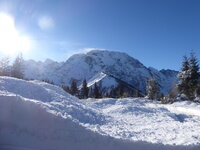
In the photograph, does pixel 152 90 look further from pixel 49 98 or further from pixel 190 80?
pixel 49 98

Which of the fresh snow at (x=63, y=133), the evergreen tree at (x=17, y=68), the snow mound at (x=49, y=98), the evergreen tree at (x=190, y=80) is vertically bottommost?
the fresh snow at (x=63, y=133)

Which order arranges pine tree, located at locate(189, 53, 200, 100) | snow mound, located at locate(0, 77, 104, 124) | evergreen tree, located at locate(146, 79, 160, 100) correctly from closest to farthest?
snow mound, located at locate(0, 77, 104, 124), pine tree, located at locate(189, 53, 200, 100), evergreen tree, located at locate(146, 79, 160, 100)

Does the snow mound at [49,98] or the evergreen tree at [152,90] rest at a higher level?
the evergreen tree at [152,90]

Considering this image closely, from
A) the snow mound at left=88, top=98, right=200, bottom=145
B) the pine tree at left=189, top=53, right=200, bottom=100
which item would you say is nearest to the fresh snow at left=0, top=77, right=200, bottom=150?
the snow mound at left=88, top=98, right=200, bottom=145

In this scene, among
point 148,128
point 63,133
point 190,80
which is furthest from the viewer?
point 190,80

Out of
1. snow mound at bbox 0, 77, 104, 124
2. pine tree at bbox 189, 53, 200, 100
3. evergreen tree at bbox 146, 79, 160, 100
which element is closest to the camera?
snow mound at bbox 0, 77, 104, 124

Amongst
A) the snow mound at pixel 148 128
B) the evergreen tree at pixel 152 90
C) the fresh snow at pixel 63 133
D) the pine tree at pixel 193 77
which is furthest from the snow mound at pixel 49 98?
the evergreen tree at pixel 152 90

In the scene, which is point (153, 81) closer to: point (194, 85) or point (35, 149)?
point (194, 85)

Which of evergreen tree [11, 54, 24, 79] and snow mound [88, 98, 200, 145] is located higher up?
evergreen tree [11, 54, 24, 79]

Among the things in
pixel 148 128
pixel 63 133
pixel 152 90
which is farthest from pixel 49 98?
pixel 152 90

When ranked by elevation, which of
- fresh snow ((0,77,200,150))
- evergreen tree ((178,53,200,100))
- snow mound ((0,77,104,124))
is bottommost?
fresh snow ((0,77,200,150))

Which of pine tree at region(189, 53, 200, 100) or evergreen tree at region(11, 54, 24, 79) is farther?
evergreen tree at region(11, 54, 24, 79)

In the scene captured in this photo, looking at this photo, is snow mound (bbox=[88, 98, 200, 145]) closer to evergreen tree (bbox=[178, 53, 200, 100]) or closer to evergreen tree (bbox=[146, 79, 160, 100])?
evergreen tree (bbox=[178, 53, 200, 100])

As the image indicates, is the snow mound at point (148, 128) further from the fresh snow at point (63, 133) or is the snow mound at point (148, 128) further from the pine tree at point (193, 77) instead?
the pine tree at point (193, 77)
